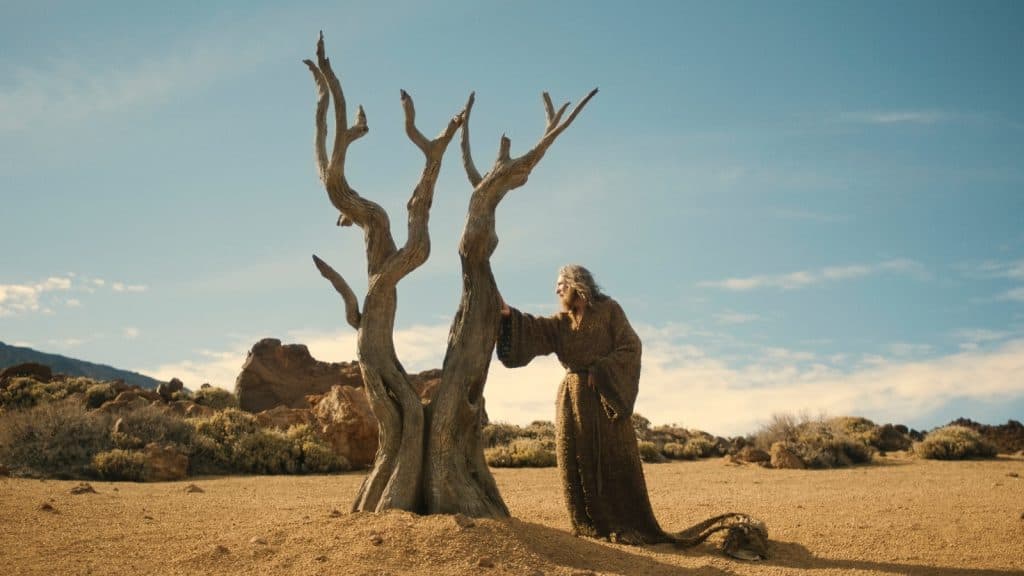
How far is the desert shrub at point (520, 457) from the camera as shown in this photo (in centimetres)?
1673

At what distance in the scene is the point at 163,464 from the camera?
13180 mm

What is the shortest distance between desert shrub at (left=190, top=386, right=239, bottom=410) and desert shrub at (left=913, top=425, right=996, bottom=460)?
16494 mm

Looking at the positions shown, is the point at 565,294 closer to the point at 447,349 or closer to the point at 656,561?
the point at 447,349

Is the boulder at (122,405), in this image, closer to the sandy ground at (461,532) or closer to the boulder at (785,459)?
the sandy ground at (461,532)

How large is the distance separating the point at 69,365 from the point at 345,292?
47932mm

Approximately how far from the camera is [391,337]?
7633mm

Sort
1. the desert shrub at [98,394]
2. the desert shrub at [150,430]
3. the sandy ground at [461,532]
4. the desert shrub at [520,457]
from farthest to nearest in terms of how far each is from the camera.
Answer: the desert shrub at [98,394] < the desert shrub at [520,457] < the desert shrub at [150,430] < the sandy ground at [461,532]

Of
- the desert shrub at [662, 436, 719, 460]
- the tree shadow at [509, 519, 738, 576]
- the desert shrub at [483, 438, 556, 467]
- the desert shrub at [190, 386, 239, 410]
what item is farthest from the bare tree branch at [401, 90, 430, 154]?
the desert shrub at [190, 386, 239, 410]

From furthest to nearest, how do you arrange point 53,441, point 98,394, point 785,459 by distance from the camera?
point 98,394 → point 785,459 → point 53,441

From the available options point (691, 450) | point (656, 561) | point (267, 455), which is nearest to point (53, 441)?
point (267, 455)

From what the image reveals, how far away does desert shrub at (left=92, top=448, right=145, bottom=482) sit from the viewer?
1289 cm

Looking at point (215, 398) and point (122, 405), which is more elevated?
point (215, 398)

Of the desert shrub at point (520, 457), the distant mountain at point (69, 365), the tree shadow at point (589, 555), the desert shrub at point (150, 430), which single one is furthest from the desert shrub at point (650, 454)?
the distant mountain at point (69, 365)

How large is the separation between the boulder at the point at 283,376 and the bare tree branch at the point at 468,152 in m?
15.4
